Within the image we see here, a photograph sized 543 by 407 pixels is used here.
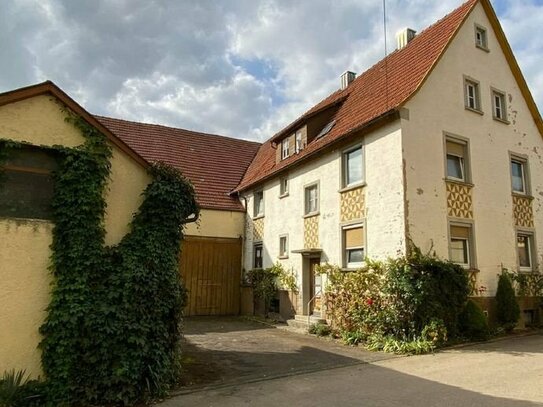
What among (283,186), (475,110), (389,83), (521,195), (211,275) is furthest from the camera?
(211,275)

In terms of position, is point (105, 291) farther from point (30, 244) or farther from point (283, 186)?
point (283, 186)

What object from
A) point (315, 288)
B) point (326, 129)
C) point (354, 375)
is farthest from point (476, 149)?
point (354, 375)

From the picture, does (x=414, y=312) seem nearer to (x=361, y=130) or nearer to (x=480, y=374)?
(x=480, y=374)

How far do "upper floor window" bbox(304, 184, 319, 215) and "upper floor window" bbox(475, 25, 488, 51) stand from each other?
7.77 metres

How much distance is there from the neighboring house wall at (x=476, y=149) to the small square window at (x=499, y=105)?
22 cm

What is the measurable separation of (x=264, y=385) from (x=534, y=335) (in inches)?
384

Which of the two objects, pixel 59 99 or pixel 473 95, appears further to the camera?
pixel 473 95

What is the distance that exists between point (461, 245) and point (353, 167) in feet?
13.9

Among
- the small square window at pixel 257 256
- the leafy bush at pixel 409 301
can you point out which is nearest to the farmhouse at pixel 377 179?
the small square window at pixel 257 256

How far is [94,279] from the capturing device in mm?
7426

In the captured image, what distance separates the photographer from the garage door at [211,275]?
63.5 feet

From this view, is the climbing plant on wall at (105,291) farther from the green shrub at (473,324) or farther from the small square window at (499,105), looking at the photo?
the small square window at (499,105)

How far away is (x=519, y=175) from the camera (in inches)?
618

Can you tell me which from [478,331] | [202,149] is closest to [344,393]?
[478,331]
